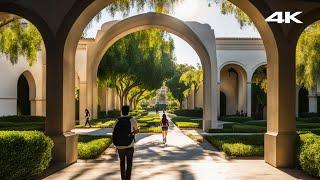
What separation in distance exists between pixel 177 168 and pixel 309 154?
10.3ft

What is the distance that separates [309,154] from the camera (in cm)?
925

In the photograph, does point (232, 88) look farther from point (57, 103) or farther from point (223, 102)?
point (57, 103)

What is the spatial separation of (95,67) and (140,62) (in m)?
10.9

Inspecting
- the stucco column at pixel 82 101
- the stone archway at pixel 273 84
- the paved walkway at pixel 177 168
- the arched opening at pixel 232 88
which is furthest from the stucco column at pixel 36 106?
the stone archway at pixel 273 84

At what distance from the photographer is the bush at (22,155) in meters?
7.83

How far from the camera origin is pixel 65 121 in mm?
11297

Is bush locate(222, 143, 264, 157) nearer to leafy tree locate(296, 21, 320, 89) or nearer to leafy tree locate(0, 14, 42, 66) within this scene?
leafy tree locate(296, 21, 320, 89)

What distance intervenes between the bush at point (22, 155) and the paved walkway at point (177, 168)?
0.62 metres

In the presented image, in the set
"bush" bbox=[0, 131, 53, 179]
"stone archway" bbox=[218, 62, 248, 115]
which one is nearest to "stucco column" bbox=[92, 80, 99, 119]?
"stone archway" bbox=[218, 62, 248, 115]

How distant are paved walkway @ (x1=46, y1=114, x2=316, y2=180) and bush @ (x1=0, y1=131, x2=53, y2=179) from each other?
62cm

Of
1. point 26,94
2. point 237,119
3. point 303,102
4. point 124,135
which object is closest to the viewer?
point 124,135

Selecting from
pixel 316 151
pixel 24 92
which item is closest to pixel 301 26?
pixel 316 151

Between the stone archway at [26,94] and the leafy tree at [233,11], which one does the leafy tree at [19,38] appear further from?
the stone archway at [26,94]

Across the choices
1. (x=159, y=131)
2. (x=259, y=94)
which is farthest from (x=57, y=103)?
(x=259, y=94)
